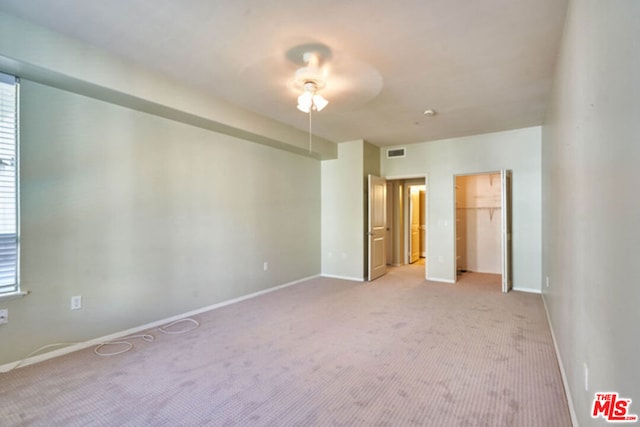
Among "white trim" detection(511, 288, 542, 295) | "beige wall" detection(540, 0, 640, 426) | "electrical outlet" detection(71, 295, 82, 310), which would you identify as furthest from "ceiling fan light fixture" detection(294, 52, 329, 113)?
"white trim" detection(511, 288, 542, 295)

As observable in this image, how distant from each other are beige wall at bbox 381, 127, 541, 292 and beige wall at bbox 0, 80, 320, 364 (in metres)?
2.99

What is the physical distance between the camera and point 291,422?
1779 mm

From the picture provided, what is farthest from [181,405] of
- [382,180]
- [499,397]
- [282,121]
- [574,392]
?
[382,180]

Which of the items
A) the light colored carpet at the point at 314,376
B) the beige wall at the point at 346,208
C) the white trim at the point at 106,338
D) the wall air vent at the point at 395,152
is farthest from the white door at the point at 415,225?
the white trim at the point at 106,338

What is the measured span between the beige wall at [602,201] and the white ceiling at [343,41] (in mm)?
550

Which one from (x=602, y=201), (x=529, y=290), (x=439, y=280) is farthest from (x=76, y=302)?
(x=529, y=290)

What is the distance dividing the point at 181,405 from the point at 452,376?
194 centimetres

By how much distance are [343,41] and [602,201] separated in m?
2.03

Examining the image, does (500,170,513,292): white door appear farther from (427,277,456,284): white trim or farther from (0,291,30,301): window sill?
(0,291,30,301): window sill

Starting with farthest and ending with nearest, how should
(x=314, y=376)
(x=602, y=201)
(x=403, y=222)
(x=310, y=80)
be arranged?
1. (x=403, y=222)
2. (x=310, y=80)
3. (x=314, y=376)
4. (x=602, y=201)

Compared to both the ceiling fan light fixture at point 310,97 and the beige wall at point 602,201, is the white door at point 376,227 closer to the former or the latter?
the ceiling fan light fixture at point 310,97

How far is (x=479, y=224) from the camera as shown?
6500 millimetres

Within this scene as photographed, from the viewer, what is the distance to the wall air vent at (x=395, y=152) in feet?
19.5

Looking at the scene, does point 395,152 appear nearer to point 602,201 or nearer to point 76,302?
point 602,201
